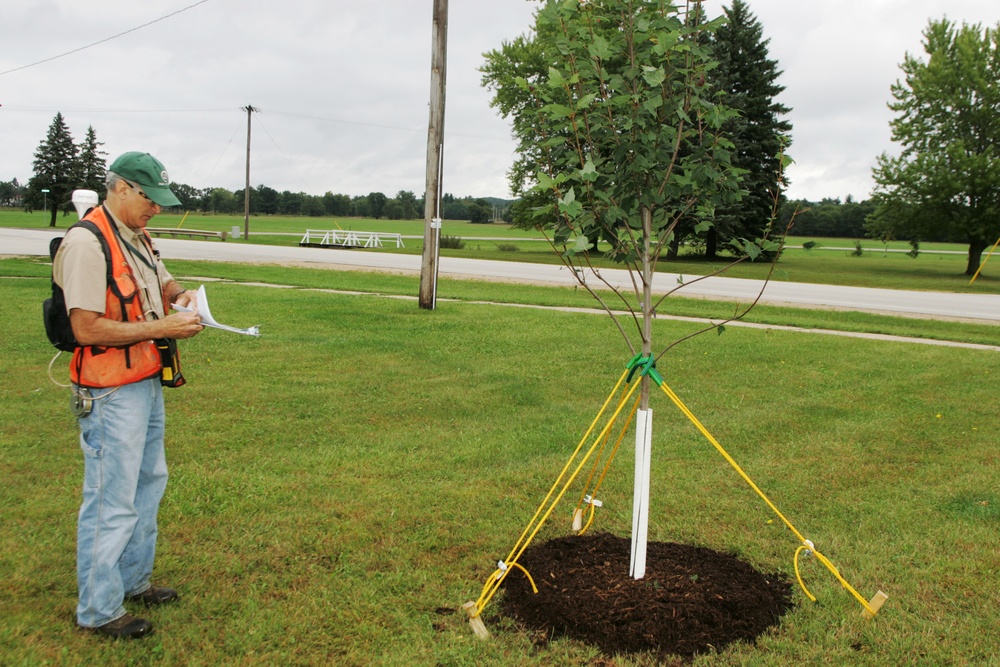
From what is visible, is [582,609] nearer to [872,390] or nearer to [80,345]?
[80,345]

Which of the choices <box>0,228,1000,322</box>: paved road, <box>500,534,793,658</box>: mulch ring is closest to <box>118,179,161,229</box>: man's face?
<box>500,534,793,658</box>: mulch ring

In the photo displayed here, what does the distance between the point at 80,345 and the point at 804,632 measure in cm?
355

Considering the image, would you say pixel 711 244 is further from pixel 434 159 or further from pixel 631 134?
pixel 631 134

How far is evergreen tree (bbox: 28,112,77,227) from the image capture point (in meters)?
62.0

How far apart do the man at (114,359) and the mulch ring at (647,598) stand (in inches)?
72.7

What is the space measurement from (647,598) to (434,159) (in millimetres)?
11779

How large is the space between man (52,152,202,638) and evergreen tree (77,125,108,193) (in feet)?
216

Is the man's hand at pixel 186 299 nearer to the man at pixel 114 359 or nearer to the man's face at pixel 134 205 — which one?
the man at pixel 114 359

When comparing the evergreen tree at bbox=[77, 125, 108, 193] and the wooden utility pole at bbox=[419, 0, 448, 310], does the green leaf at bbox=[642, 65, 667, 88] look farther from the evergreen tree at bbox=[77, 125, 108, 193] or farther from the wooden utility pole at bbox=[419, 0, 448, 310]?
the evergreen tree at bbox=[77, 125, 108, 193]

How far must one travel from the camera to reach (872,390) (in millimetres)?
9328

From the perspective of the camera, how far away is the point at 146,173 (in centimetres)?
354

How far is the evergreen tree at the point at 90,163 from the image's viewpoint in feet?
205

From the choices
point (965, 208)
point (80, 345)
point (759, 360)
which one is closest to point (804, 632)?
point (80, 345)

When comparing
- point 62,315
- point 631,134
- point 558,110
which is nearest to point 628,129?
point 631,134
